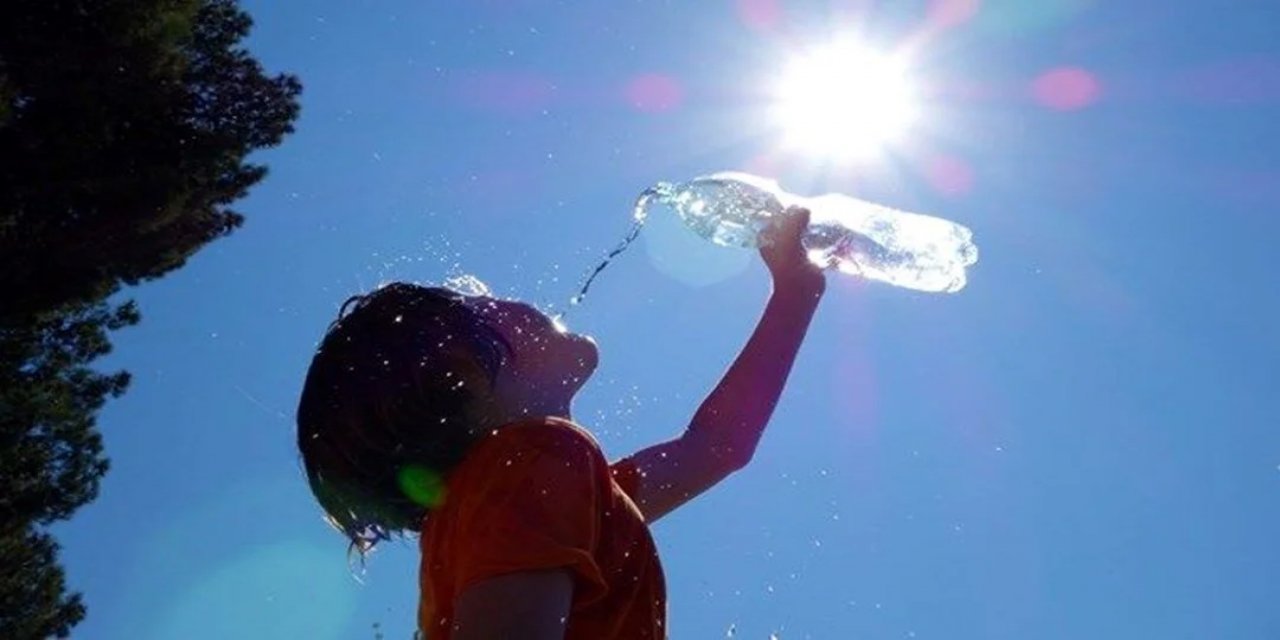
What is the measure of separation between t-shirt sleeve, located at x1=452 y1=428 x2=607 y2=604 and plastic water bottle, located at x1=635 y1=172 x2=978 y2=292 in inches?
98.4

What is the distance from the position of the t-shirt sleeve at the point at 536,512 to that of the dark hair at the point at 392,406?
295 mm

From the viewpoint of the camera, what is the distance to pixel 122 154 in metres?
12.0

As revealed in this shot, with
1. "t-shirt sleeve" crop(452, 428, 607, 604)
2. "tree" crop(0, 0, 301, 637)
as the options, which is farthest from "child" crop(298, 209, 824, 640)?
"tree" crop(0, 0, 301, 637)

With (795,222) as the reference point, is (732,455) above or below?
below

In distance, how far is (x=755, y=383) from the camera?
2971 mm

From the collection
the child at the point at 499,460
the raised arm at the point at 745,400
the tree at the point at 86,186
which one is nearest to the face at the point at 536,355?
the child at the point at 499,460

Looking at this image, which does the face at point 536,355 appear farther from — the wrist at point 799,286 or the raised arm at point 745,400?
the wrist at point 799,286

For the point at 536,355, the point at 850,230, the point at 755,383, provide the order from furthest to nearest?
the point at 850,230 < the point at 755,383 < the point at 536,355

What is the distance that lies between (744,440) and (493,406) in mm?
733

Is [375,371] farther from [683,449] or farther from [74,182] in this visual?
[74,182]

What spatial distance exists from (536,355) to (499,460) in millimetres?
566

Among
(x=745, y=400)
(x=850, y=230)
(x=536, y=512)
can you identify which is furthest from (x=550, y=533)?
(x=850, y=230)

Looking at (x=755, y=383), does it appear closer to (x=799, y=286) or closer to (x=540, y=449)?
(x=799, y=286)

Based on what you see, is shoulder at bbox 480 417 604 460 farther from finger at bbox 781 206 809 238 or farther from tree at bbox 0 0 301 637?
tree at bbox 0 0 301 637
